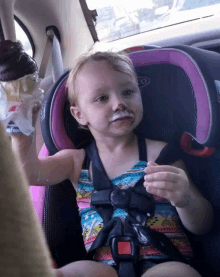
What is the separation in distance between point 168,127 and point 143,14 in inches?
41.1

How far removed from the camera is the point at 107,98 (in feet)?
3.09

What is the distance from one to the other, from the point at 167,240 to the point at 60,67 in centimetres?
81

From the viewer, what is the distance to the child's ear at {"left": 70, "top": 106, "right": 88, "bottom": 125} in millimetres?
1025

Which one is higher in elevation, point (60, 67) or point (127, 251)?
point (60, 67)

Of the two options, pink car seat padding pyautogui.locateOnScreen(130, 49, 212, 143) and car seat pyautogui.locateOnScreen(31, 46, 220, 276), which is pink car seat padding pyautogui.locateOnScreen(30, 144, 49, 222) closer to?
car seat pyautogui.locateOnScreen(31, 46, 220, 276)

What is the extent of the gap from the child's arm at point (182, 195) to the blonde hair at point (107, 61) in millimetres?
310

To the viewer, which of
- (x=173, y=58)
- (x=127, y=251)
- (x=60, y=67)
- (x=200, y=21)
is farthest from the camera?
(x=200, y=21)

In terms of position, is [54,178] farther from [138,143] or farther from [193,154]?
[193,154]

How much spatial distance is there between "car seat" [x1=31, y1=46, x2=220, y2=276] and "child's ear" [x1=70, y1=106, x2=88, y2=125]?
4 centimetres

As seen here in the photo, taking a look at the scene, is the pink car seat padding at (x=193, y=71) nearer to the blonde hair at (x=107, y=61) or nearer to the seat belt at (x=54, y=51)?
the blonde hair at (x=107, y=61)

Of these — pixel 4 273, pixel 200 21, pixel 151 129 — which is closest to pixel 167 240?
pixel 151 129

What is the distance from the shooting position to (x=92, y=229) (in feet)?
3.11

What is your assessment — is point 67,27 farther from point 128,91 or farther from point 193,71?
point 193,71

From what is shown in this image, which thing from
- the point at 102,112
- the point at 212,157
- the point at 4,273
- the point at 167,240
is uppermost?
the point at 4,273
